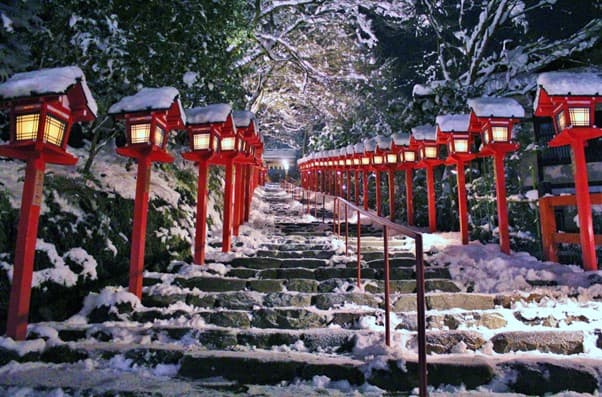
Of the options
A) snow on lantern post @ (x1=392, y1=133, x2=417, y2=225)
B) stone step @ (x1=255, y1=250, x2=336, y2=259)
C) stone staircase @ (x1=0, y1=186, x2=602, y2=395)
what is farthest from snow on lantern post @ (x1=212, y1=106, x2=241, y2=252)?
snow on lantern post @ (x1=392, y1=133, x2=417, y2=225)

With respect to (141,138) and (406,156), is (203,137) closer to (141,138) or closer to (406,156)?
(141,138)

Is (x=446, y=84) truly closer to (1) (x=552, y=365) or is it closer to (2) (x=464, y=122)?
(2) (x=464, y=122)

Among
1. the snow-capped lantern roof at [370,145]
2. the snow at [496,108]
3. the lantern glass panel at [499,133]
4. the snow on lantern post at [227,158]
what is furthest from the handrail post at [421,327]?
the snow-capped lantern roof at [370,145]

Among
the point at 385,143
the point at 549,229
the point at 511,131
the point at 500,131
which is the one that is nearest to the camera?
the point at 549,229

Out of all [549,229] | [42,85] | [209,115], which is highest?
[209,115]

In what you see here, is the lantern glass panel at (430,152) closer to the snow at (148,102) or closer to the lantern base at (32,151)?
the snow at (148,102)

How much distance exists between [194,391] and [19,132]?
306cm

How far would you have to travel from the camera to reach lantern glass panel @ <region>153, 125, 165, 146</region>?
4700 millimetres

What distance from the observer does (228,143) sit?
6.93 m

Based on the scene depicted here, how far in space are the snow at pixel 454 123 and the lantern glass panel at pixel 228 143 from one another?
4.62 metres

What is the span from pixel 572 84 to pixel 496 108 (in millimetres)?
1406

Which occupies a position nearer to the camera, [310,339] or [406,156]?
[310,339]

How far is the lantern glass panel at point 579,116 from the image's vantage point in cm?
519

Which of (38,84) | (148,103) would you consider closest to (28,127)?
(38,84)
